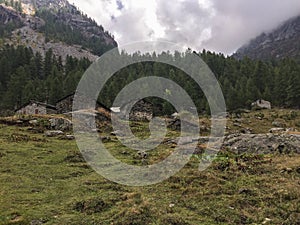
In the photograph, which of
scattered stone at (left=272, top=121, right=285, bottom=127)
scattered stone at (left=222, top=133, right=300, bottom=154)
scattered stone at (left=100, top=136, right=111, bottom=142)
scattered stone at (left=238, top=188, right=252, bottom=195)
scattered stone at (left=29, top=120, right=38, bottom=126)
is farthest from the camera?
scattered stone at (left=272, top=121, right=285, bottom=127)

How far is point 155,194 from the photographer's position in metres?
16.0

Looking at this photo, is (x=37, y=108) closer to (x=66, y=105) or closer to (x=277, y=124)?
(x=66, y=105)

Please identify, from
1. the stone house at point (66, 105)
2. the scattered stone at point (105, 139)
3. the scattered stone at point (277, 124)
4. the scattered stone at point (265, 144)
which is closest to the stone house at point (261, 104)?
the scattered stone at point (277, 124)

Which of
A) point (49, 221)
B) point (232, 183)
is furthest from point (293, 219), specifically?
point (49, 221)

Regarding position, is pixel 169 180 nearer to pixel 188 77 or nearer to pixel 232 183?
pixel 232 183

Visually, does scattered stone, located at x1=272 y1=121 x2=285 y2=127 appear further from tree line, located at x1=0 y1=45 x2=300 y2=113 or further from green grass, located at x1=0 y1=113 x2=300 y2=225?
green grass, located at x1=0 y1=113 x2=300 y2=225

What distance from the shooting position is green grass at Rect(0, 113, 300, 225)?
42.2 feet

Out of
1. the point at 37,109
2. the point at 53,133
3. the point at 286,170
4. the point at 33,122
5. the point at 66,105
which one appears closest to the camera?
the point at 286,170

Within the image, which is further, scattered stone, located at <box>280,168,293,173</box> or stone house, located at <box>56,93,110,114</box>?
stone house, located at <box>56,93,110,114</box>

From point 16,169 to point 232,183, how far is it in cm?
1402

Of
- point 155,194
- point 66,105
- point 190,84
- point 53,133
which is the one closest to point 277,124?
point 190,84

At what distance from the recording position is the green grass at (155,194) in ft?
42.2

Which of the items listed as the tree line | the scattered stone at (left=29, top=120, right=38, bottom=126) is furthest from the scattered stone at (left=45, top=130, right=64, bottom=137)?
the tree line

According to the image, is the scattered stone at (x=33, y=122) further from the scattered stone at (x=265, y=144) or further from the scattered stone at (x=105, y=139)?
the scattered stone at (x=265, y=144)
